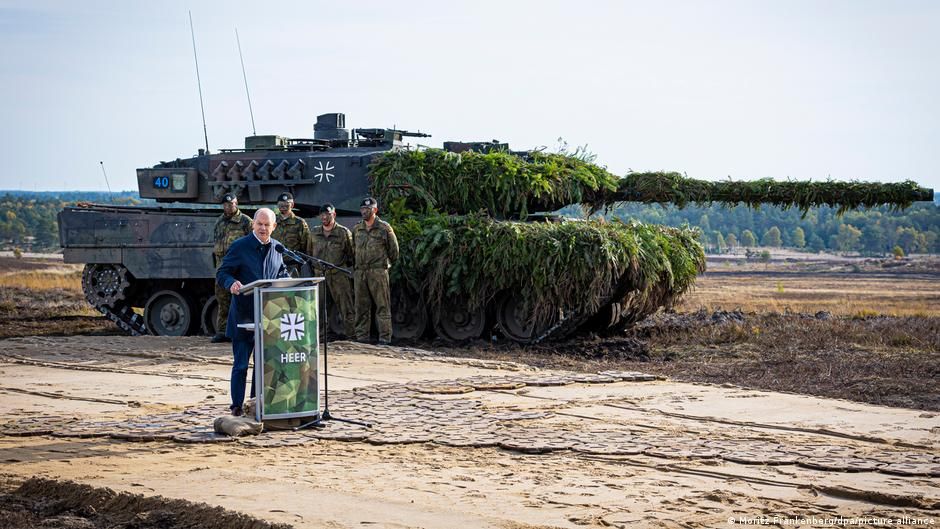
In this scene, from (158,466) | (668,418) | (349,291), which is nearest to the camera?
(158,466)


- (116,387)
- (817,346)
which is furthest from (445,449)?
(817,346)

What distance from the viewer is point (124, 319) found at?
19.5 m

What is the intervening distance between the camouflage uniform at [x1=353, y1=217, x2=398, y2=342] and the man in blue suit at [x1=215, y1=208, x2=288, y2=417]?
658 cm

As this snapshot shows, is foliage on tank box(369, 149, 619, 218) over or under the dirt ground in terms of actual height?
over

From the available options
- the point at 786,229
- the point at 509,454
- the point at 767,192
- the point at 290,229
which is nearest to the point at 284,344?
the point at 509,454

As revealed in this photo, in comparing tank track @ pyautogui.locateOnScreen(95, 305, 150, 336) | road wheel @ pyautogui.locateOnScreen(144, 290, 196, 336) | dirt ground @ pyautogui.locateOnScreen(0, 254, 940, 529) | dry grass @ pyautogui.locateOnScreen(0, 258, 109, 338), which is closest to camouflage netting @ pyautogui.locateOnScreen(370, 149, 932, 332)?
dirt ground @ pyautogui.locateOnScreen(0, 254, 940, 529)

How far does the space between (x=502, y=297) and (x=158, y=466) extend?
385 inches

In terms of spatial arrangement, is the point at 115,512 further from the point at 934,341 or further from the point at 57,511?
the point at 934,341

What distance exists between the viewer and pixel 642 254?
1739cm

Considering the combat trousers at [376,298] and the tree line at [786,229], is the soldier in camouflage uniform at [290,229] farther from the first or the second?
the tree line at [786,229]

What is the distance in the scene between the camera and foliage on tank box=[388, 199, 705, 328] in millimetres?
16844

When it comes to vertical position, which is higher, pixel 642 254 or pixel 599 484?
pixel 642 254

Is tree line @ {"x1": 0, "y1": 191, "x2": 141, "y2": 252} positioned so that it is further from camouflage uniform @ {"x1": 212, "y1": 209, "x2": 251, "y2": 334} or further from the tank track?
camouflage uniform @ {"x1": 212, "y1": 209, "x2": 251, "y2": 334}

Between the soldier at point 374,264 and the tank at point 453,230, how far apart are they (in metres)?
0.77
